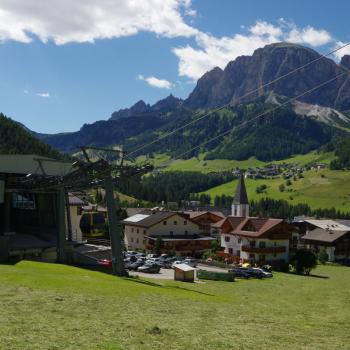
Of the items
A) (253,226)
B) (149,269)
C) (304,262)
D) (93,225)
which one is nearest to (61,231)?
(149,269)

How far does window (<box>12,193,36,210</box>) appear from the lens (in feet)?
171

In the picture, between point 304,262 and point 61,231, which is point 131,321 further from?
point 304,262

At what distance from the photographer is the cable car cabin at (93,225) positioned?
9244 cm

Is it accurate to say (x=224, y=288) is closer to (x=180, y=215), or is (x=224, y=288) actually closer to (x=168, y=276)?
(x=168, y=276)

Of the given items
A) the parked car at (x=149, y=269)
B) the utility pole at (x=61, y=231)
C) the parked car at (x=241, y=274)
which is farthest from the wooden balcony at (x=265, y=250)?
the utility pole at (x=61, y=231)

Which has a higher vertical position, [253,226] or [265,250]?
[253,226]

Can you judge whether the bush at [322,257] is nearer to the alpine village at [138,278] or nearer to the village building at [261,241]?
the alpine village at [138,278]

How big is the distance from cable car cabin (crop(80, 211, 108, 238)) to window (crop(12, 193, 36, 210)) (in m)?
38.3

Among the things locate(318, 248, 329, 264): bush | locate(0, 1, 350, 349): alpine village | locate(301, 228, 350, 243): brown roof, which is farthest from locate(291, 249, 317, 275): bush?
locate(301, 228, 350, 243): brown roof

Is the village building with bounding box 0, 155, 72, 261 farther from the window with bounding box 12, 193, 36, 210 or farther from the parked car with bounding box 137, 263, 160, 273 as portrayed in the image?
the parked car with bounding box 137, 263, 160, 273

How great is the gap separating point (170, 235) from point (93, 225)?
20256 mm

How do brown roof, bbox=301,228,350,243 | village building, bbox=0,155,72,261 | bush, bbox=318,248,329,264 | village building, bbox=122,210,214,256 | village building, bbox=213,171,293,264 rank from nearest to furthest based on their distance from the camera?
village building, bbox=0,155,72,261 < village building, bbox=213,171,293,264 < village building, bbox=122,210,214,256 < bush, bbox=318,248,329,264 < brown roof, bbox=301,228,350,243

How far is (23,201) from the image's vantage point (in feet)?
173

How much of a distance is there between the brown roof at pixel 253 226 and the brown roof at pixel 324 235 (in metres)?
26.7
